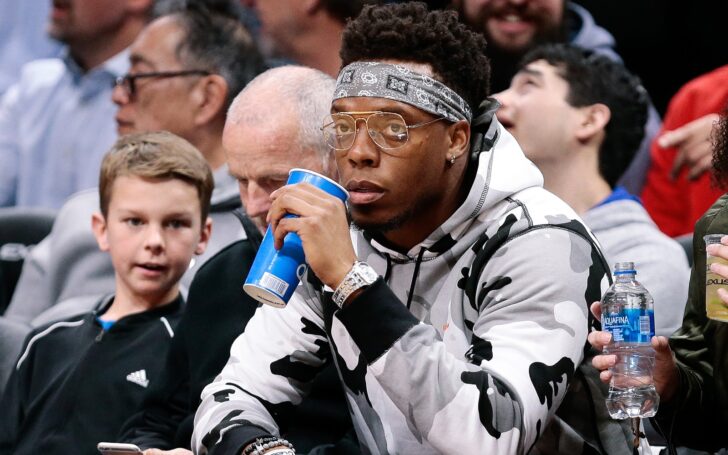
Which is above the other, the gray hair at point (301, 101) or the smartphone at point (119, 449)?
the gray hair at point (301, 101)

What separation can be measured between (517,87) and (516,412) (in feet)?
8.16

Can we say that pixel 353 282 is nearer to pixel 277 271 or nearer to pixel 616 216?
pixel 277 271

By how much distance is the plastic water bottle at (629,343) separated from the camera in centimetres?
227

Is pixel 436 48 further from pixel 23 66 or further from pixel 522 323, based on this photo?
pixel 23 66

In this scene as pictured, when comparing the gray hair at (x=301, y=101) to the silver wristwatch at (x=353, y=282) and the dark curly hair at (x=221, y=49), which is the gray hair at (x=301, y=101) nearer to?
the silver wristwatch at (x=353, y=282)

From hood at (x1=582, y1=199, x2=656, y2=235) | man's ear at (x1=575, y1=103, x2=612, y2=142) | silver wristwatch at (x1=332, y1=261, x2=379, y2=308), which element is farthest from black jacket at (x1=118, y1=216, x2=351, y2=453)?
man's ear at (x1=575, y1=103, x2=612, y2=142)

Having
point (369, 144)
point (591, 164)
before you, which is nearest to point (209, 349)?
point (369, 144)

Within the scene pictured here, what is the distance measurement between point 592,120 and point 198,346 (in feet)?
6.42

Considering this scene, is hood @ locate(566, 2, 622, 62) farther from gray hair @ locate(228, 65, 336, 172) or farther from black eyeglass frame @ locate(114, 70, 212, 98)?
gray hair @ locate(228, 65, 336, 172)

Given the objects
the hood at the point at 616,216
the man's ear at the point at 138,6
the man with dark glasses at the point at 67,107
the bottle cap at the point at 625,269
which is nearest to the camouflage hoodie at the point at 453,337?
the bottle cap at the point at 625,269

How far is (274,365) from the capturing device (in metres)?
2.76

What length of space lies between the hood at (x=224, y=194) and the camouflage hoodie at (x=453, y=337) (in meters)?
1.63

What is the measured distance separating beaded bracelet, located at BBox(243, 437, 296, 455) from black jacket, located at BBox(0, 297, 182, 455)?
0.89 meters

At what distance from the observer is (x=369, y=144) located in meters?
2.51
